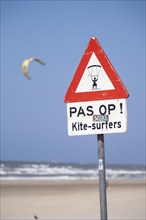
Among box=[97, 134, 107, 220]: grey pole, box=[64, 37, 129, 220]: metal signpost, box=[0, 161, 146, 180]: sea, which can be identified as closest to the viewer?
box=[97, 134, 107, 220]: grey pole

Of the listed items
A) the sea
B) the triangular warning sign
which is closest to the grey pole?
the triangular warning sign

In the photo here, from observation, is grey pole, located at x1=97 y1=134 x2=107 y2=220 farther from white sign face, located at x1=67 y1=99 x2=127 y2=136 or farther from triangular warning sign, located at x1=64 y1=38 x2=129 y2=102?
triangular warning sign, located at x1=64 y1=38 x2=129 y2=102

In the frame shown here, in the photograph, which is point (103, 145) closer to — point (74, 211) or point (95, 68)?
point (95, 68)

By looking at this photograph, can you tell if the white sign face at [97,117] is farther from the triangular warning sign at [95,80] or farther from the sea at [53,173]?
the sea at [53,173]

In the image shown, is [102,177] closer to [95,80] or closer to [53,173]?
[95,80]

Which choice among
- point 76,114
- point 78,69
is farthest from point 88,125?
point 78,69

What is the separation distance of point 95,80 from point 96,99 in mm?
135

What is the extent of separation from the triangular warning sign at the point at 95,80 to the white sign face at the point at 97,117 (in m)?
0.04

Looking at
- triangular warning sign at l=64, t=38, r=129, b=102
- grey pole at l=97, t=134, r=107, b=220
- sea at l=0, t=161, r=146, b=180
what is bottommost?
sea at l=0, t=161, r=146, b=180

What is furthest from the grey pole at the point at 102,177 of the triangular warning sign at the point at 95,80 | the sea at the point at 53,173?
the sea at the point at 53,173

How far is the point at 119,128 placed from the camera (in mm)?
3223

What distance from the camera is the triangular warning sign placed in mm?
3293

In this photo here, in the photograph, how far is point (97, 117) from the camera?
3301 millimetres

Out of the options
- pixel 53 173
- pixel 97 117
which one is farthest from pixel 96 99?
pixel 53 173
